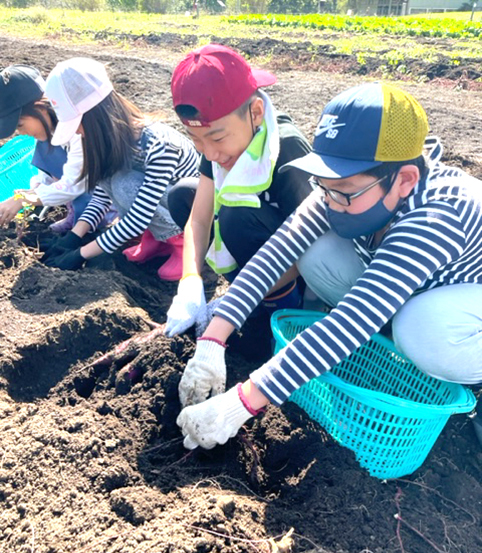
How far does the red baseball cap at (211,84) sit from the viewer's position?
1938 mm

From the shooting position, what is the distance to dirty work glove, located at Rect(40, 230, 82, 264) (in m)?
3.17

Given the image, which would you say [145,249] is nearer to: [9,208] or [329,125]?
[9,208]

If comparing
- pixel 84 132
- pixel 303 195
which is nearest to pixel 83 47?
pixel 84 132

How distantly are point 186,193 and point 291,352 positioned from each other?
1452mm

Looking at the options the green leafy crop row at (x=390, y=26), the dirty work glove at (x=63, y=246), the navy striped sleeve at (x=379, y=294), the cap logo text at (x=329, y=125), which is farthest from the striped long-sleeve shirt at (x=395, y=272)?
the green leafy crop row at (x=390, y=26)

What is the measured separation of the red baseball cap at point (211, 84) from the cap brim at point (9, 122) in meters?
1.30

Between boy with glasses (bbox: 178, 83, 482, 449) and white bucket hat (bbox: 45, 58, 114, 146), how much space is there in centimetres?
138

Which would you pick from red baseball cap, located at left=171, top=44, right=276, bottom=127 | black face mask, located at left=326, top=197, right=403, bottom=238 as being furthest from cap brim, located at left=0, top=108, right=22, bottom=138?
black face mask, located at left=326, top=197, right=403, bottom=238

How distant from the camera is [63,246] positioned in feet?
10.5

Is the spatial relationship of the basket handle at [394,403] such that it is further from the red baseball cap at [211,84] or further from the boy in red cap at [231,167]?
the red baseball cap at [211,84]

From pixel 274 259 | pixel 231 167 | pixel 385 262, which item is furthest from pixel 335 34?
pixel 385 262

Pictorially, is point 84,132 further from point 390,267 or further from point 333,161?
point 390,267

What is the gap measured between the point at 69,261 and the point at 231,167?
48.2 inches

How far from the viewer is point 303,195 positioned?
231 centimetres
